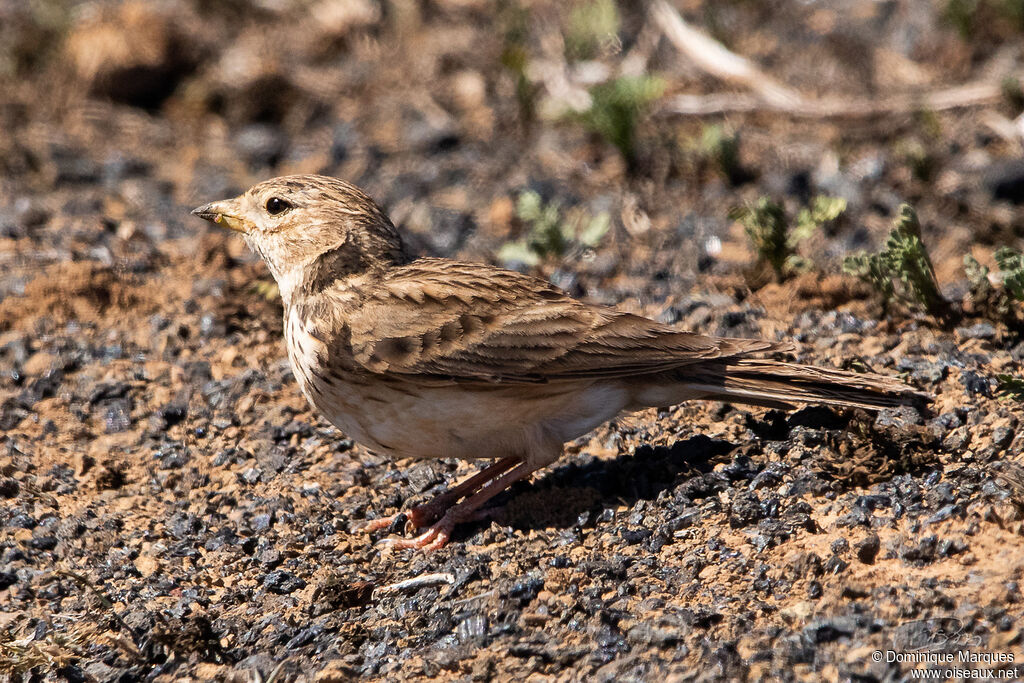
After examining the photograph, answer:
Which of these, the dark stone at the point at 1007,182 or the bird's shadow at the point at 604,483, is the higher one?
the dark stone at the point at 1007,182

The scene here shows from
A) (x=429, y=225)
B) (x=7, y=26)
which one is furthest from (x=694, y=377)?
(x=7, y=26)

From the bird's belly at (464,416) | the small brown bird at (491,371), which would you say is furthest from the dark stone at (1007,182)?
the bird's belly at (464,416)

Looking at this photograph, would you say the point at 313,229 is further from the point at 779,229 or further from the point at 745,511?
the point at 779,229

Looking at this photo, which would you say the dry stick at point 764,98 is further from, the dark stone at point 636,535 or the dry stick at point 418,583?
the dry stick at point 418,583

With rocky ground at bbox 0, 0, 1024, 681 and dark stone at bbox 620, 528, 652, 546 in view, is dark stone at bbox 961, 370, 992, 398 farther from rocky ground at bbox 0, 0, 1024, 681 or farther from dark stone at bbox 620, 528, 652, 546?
dark stone at bbox 620, 528, 652, 546

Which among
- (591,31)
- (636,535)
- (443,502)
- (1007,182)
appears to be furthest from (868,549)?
(591,31)

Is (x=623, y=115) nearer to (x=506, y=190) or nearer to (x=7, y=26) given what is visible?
(x=506, y=190)

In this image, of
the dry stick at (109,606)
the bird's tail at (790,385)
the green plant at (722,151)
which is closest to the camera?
the dry stick at (109,606)
